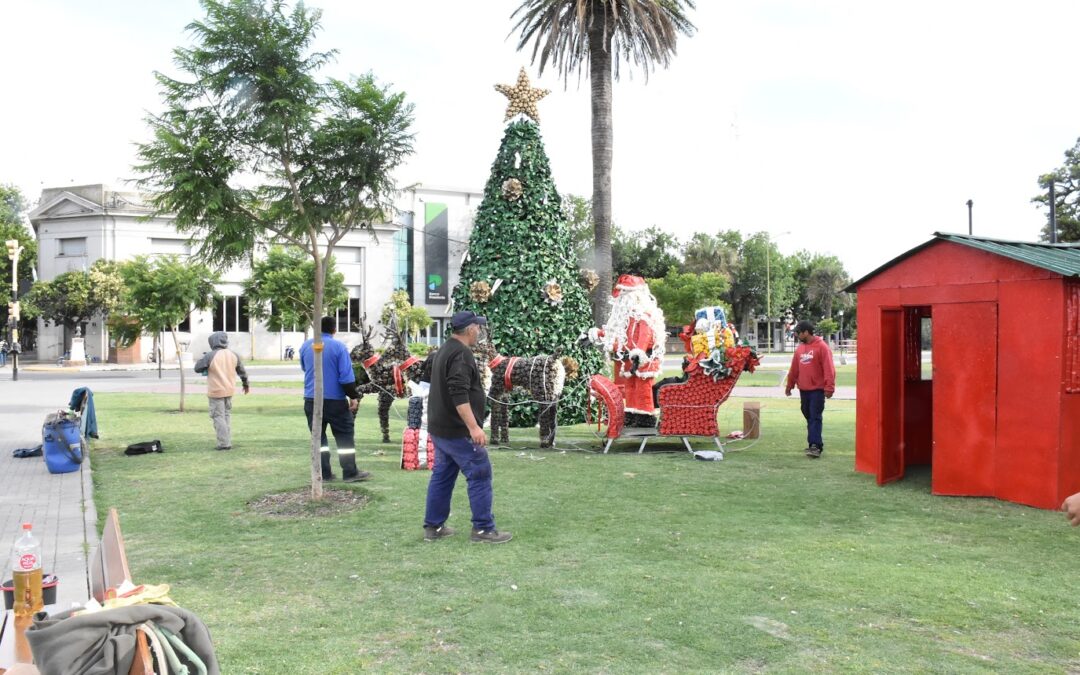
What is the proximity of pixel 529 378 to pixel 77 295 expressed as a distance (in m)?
39.6

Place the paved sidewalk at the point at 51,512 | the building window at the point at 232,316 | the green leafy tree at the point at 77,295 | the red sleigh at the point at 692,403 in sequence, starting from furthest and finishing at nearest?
1. the building window at the point at 232,316
2. the green leafy tree at the point at 77,295
3. the red sleigh at the point at 692,403
4. the paved sidewalk at the point at 51,512

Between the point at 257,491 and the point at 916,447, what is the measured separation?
8046mm

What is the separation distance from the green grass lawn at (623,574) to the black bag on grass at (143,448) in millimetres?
1744

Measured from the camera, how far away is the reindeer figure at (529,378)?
11.4 metres

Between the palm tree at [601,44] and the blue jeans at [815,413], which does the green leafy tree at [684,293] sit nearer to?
the palm tree at [601,44]

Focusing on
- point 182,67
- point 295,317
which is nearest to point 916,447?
point 182,67

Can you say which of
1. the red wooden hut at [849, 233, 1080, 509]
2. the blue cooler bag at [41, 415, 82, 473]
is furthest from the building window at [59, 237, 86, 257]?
the red wooden hut at [849, 233, 1080, 509]

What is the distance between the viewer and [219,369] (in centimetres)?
1155

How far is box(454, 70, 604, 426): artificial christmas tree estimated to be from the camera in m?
14.2

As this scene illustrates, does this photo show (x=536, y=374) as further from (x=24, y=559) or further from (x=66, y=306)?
(x=66, y=306)

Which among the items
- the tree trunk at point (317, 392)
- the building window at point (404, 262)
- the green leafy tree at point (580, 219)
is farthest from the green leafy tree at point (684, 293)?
the tree trunk at point (317, 392)

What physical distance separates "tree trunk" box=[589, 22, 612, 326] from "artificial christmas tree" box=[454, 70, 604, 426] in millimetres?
4250

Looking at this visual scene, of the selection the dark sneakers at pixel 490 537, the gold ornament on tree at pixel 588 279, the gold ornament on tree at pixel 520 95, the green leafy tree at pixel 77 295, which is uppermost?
the gold ornament on tree at pixel 520 95

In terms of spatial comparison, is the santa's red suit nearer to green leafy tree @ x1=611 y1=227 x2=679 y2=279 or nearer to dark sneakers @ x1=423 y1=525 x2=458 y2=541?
dark sneakers @ x1=423 y1=525 x2=458 y2=541
